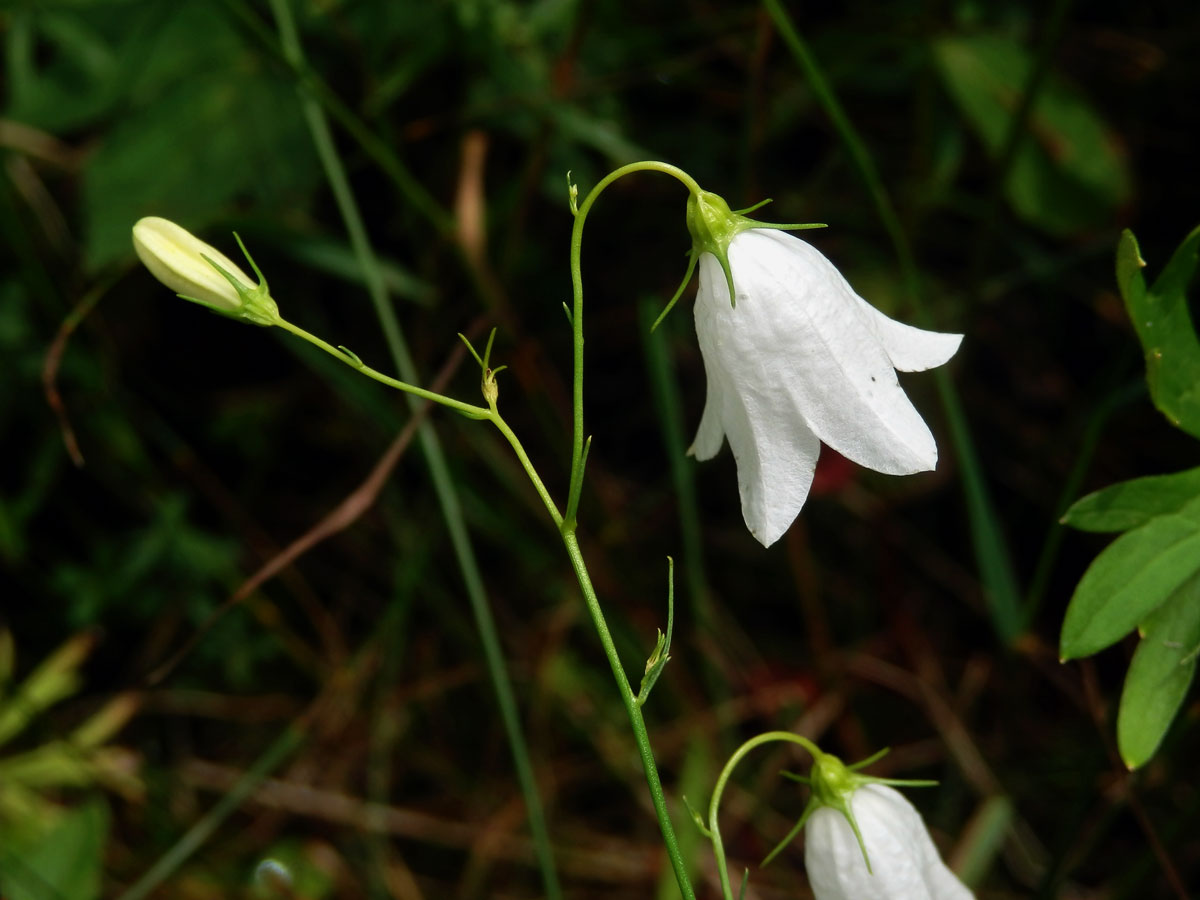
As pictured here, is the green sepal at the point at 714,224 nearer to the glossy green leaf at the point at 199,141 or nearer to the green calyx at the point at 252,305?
the green calyx at the point at 252,305

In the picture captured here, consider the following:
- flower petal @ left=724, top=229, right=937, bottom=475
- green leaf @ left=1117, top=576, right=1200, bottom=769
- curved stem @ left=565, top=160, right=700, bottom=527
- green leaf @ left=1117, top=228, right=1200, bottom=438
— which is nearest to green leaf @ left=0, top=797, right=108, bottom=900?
curved stem @ left=565, top=160, right=700, bottom=527

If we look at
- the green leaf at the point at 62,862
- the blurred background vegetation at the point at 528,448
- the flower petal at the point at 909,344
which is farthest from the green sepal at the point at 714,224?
the green leaf at the point at 62,862

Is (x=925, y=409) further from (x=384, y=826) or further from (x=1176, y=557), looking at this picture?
(x=384, y=826)

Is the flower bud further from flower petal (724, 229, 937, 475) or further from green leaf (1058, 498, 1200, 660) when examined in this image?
green leaf (1058, 498, 1200, 660)

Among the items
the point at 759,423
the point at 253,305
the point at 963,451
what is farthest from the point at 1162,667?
the point at 253,305

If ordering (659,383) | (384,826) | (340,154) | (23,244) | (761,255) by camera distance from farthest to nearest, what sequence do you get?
(384,826)
(340,154)
(23,244)
(659,383)
(761,255)

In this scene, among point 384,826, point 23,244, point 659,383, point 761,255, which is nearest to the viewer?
point 761,255

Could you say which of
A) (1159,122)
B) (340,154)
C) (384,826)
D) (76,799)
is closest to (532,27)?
(340,154)
